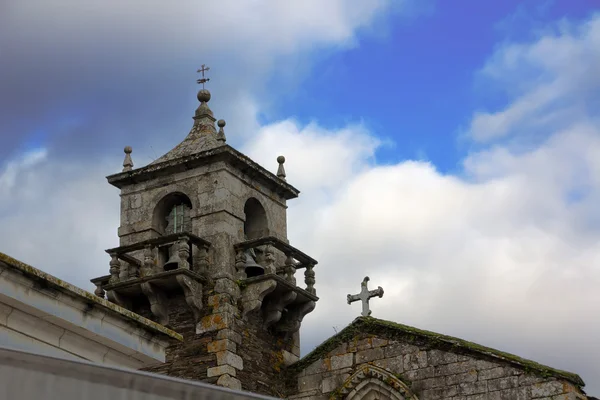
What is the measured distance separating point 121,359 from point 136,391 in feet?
20.0

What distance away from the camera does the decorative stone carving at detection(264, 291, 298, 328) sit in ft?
63.6

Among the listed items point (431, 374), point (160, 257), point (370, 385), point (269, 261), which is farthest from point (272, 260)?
point (431, 374)

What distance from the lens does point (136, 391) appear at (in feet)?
17.3

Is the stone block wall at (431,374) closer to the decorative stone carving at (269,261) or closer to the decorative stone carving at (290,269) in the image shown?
the decorative stone carving at (290,269)

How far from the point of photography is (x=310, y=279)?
2017cm

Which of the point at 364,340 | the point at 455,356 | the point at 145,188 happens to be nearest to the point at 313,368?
the point at 364,340

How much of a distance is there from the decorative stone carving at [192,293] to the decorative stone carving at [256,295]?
2.34 ft

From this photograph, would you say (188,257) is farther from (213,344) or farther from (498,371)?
(498,371)

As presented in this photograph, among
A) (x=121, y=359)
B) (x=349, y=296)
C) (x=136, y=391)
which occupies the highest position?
(x=349, y=296)

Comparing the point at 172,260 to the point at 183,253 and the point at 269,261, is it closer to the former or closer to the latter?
the point at 183,253

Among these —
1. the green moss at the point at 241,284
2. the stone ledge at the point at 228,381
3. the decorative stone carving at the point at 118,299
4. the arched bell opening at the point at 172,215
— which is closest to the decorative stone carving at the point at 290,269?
the green moss at the point at 241,284

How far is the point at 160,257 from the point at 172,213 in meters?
1.09

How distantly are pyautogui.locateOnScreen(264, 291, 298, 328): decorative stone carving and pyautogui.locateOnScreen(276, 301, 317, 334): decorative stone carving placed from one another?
422 millimetres

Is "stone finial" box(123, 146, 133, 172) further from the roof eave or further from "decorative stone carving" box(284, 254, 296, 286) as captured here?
"decorative stone carving" box(284, 254, 296, 286)
